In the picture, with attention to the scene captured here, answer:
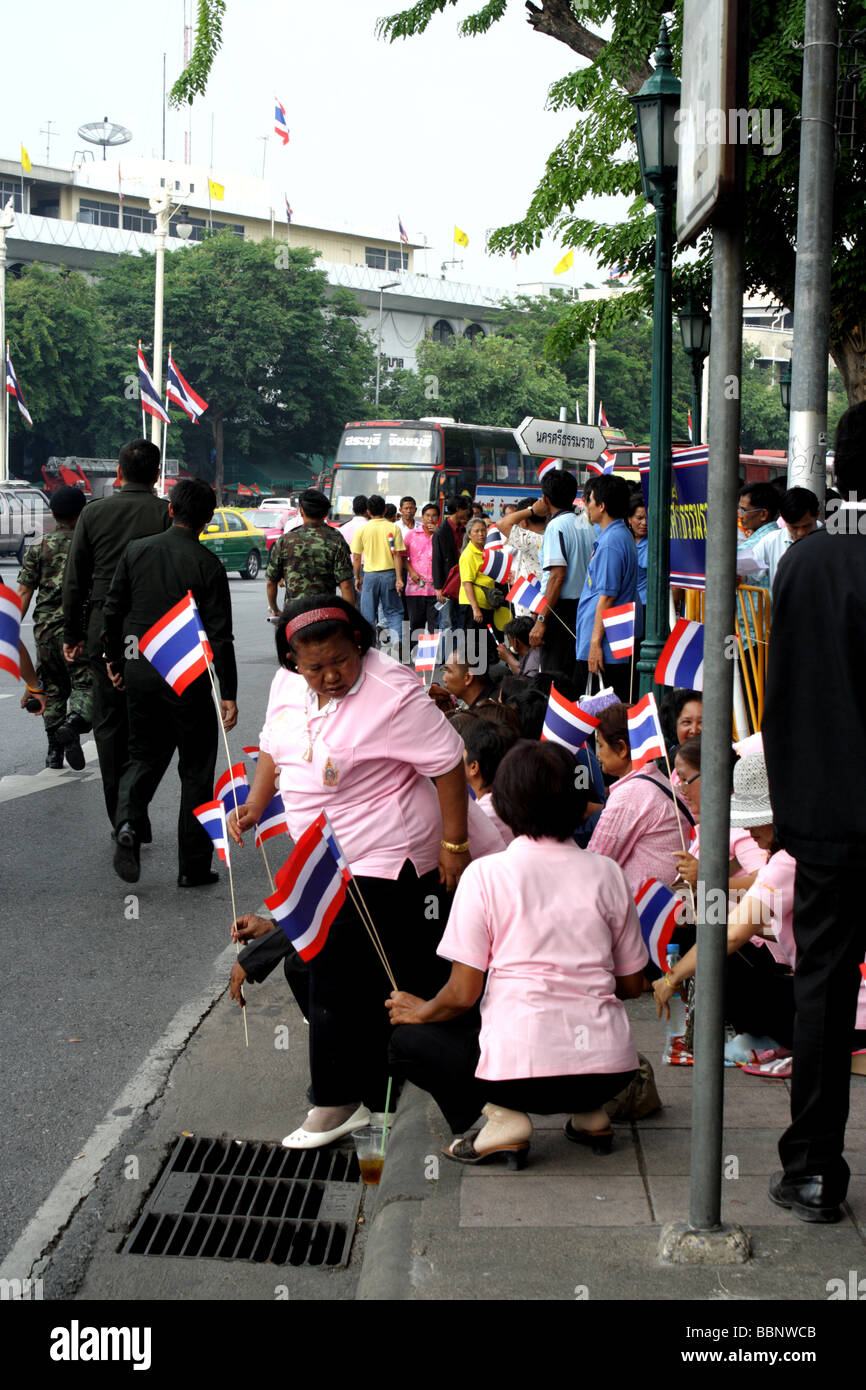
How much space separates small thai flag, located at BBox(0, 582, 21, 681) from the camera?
20.3 feet

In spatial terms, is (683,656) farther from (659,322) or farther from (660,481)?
(659,322)

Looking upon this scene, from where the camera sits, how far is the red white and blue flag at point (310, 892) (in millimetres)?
3922

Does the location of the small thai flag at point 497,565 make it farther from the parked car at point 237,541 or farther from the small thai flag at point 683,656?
the parked car at point 237,541

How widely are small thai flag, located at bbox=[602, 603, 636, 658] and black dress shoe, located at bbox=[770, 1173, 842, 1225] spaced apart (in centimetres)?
405

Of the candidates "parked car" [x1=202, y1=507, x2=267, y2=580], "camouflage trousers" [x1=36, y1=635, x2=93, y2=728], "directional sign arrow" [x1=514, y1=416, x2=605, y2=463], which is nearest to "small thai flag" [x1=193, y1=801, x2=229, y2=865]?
"camouflage trousers" [x1=36, y1=635, x2=93, y2=728]

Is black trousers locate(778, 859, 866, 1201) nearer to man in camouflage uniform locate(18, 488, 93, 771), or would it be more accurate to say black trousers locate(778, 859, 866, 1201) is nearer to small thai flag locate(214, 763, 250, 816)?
small thai flag locate(214, 763, 250, 816)

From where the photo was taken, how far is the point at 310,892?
399cm

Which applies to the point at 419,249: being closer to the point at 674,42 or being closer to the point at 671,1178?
the point at 674,42

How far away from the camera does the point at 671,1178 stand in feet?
11.6

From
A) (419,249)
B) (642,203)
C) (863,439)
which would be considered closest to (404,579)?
(642,203)

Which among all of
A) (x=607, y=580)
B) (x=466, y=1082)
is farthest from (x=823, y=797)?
(x=607, y=580)

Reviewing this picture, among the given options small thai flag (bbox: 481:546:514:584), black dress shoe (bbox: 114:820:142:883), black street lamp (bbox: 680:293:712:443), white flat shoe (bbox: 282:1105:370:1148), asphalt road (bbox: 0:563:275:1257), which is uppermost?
black street lamp (bbox: 680:293:712:443)

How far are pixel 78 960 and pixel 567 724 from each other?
220 cm
